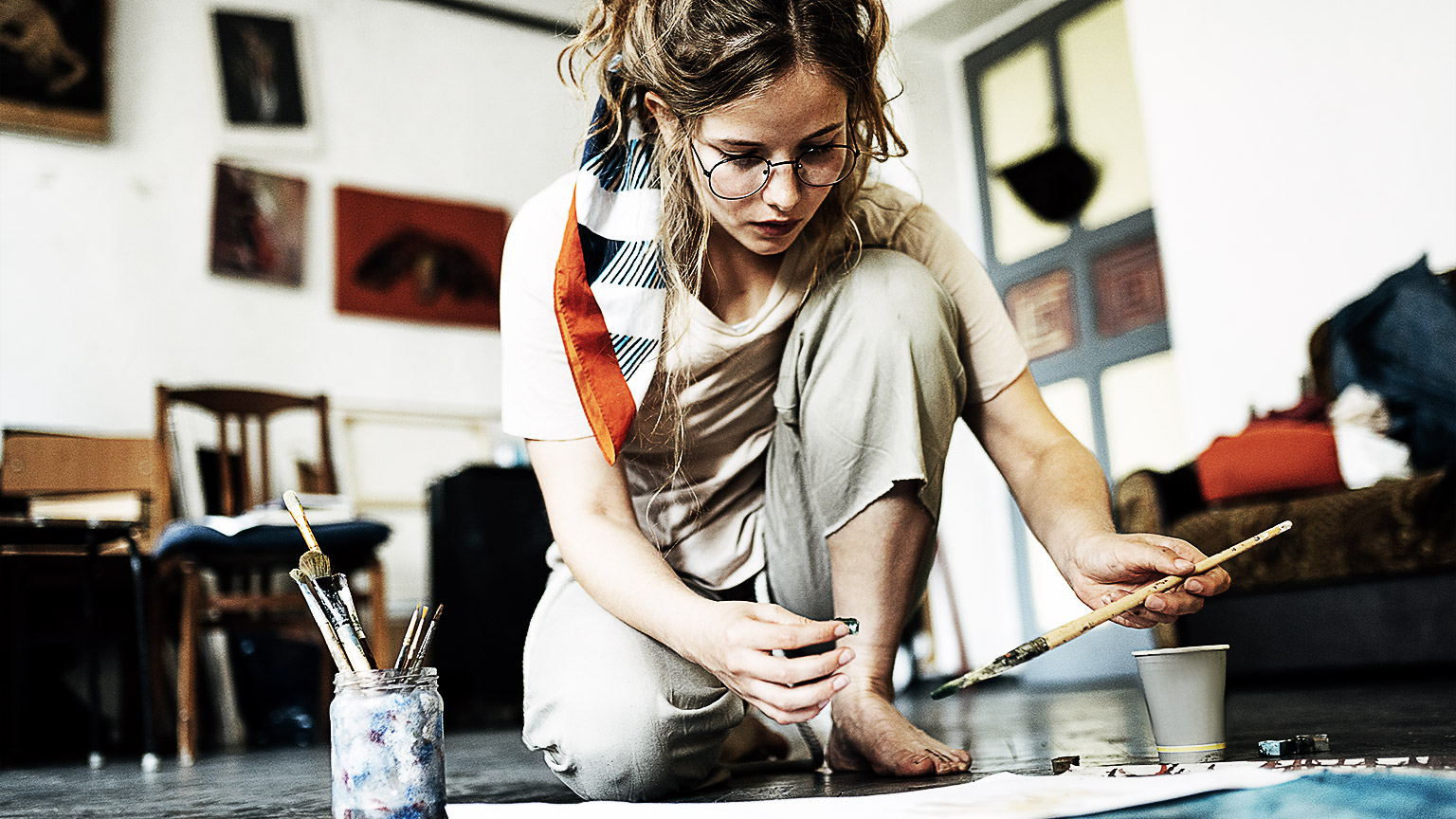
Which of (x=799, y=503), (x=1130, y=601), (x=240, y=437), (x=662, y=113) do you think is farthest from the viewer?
(x=240, y=437)

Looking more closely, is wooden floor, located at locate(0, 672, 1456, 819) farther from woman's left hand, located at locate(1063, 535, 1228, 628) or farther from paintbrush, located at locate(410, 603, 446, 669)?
paintbrush, located at locate(410, 603, 446, 669)

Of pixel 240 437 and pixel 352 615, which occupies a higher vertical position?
pixel 240 437

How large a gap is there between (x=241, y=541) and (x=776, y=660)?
6.77 feet

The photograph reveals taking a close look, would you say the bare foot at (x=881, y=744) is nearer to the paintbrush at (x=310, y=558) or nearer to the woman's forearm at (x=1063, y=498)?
the woman's forearm at (x=1063, y=498)

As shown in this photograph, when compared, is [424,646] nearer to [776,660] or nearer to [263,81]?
[776,660]

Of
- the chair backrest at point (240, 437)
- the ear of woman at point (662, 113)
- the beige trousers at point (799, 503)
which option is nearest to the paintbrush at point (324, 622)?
the beige trousers at point (799, 503)

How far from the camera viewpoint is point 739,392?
115 centimetres

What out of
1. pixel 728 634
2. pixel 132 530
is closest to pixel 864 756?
pixel 728 634

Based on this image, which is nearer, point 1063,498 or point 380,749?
point 380,749

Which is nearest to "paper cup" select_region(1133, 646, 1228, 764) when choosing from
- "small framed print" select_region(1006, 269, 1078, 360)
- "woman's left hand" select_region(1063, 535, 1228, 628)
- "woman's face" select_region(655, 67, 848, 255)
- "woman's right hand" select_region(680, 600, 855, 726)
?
"woman's left hand" select_region(1063, 535, 1228, 628)

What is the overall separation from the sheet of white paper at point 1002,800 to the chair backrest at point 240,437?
100 inches

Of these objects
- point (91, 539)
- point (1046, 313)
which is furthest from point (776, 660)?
point (1046, 313)

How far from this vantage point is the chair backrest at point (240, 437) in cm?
305

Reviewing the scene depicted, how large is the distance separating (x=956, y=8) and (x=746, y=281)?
4.08 metres
